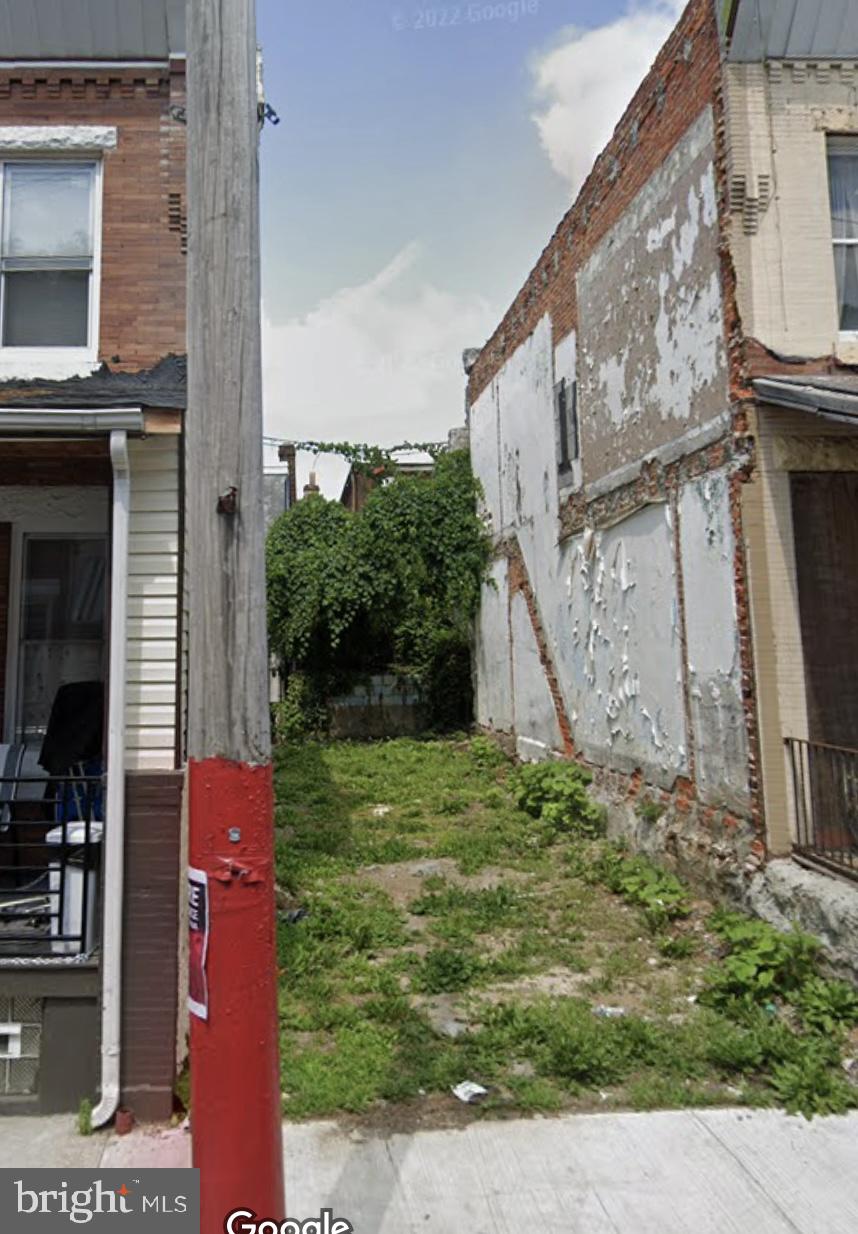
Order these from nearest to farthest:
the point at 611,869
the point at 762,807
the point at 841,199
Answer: the point at 762,807 < the point at 841,199 < the point at 611,869

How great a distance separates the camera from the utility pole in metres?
2.77

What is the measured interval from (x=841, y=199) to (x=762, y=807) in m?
4.91

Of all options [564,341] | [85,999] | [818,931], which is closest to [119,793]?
[85,999]

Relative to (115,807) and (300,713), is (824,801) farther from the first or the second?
(300,713)

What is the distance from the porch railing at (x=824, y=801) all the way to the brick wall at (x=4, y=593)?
233 inches

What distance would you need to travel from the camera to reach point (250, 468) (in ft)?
9.61

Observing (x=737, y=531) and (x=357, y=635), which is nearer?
(x=737, y=531)

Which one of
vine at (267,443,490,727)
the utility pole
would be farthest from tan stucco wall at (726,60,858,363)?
vine at (267,443,490,727)

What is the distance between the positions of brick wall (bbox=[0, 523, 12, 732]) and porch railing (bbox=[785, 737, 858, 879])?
19.5 feet

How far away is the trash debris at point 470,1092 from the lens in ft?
14.7

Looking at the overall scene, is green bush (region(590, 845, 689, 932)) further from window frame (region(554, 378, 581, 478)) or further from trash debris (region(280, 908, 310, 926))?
window frame (region(554, 378, 581, 478))

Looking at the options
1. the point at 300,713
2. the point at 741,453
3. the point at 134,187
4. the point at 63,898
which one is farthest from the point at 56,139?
the point at 300,713

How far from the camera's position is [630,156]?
9.32 m

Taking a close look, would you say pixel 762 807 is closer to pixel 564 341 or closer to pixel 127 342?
pixel 127 342
